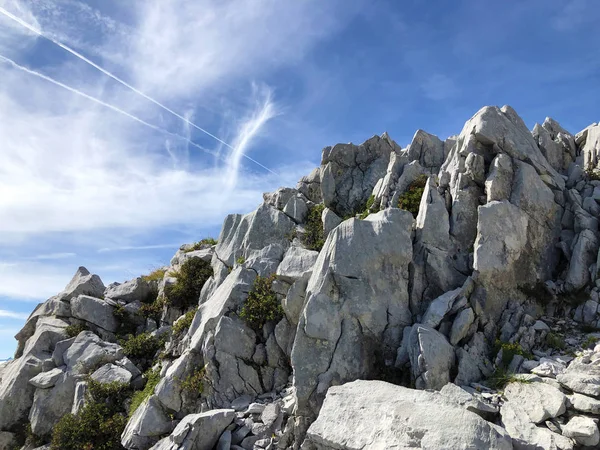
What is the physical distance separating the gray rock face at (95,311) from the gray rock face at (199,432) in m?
13.1

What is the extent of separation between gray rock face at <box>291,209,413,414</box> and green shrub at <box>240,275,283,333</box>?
125 inches

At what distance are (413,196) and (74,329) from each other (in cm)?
2388

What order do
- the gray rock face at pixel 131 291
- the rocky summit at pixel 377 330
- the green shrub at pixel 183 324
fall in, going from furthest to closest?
the gray rock face at pixel 131 291, the green shrub at pixel 183 324, the rocky summit at pixel 377 330

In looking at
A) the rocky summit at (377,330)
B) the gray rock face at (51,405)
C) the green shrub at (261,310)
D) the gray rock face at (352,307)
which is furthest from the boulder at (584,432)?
the gray rock face at (51,405)

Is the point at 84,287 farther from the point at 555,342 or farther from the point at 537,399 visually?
the point at 555,342

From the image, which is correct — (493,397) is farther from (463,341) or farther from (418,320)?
(418,320)

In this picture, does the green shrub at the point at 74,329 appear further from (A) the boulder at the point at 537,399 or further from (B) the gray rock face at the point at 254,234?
(A) the boulder at the point at 537,399

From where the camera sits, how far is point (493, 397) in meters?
14.8

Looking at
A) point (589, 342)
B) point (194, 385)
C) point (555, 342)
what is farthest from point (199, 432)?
point (589, 342)

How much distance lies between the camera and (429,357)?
1619 centimetres

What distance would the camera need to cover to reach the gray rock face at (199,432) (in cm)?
1673

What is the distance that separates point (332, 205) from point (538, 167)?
42.1ft

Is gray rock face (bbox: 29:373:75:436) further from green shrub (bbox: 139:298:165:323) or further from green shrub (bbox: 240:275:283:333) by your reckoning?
green shrub (bbox: 240:275:283:333)

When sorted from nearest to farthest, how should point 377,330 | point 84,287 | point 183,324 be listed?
point 377,330 < point 183,324 < point 84,287
